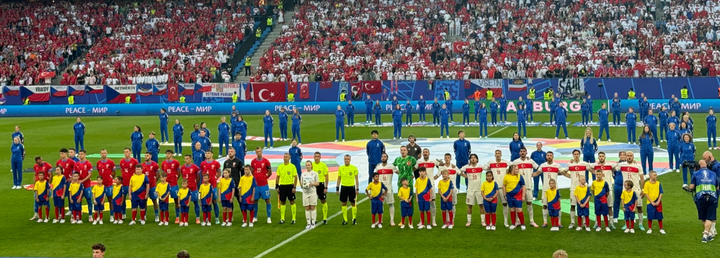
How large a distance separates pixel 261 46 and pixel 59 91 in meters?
15.3

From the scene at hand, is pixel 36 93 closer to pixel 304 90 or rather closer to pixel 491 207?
pixel 304 90

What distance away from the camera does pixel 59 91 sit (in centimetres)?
5738

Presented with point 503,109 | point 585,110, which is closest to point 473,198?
point 585,110

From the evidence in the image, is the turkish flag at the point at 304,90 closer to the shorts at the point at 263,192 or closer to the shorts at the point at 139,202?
the shorts at the point at 139,202

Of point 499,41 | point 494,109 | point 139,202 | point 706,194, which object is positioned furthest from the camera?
point 499,41

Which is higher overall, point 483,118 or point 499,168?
point 483,118

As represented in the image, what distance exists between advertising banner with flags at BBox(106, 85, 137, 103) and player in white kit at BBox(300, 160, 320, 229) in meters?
41.9

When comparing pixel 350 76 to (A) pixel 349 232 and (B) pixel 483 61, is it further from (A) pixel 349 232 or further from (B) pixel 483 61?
(A) pixel 349 232

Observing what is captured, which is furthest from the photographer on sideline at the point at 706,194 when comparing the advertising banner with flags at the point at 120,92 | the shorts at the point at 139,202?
the advertising banner with flags at the point at 120,92

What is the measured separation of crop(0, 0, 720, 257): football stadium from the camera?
16562 millimetres

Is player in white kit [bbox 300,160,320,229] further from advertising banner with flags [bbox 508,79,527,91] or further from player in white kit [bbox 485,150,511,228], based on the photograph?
advertising banner with flags [bbox 508,79,527,91]

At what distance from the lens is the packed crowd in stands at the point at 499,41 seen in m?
52.1

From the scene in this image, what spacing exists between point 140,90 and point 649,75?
33620 mm

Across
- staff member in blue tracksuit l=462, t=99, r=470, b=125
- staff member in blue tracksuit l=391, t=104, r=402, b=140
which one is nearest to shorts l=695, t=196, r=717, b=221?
staff member in blue tracksuit l=391, t=104, r=402, b=140
